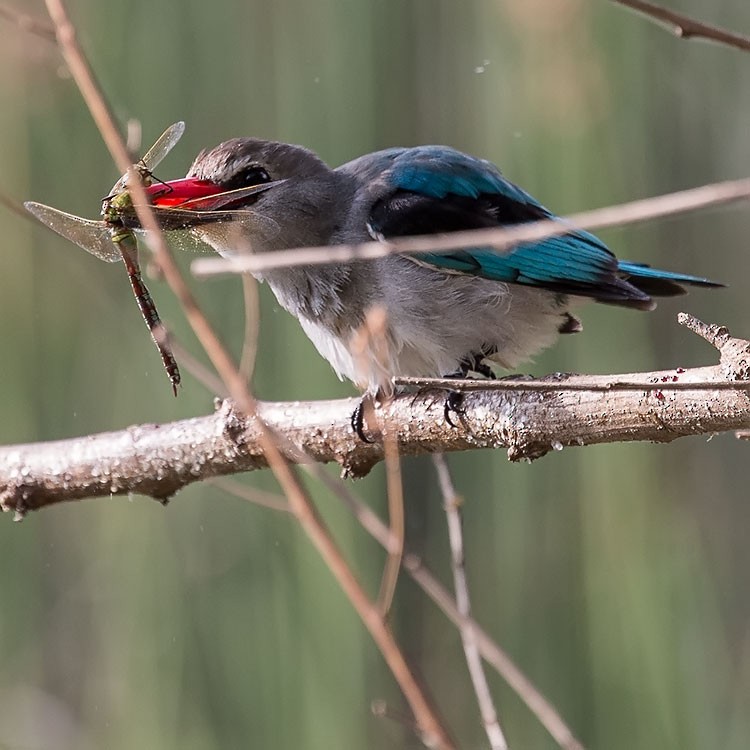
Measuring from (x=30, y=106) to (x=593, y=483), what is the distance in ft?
4.33

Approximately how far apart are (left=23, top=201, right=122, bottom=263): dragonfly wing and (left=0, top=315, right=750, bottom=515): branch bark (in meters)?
0.23

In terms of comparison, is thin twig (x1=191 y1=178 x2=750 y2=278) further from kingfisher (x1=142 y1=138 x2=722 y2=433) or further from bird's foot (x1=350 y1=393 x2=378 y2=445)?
kingfisher (x1=142 y1=138 x2=722 y2=433)

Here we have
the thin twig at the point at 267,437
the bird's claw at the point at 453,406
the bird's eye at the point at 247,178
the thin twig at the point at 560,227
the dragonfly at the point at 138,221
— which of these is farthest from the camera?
the bird's eye at the point at 247,178

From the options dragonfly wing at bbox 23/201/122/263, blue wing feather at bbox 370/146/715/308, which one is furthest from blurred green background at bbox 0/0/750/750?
→ dragonfly wing at bbox 23/201/122/263

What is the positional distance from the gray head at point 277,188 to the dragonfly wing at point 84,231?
0.55 ft

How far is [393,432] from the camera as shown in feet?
4.48

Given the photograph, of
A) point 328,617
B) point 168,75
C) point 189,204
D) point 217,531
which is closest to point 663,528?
point 328,617

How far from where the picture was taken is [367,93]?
7.17ft

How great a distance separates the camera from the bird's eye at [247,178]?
1.65 metres

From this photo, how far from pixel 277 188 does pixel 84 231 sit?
1.12 ft

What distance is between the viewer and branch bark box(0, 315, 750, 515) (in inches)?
40.4

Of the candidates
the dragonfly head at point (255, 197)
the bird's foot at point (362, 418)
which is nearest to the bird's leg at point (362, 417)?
the bird's foot at point (362, 418)

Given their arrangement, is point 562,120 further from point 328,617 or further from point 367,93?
point 328,617

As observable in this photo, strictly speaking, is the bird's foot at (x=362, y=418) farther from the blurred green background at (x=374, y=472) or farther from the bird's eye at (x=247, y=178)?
the blurred green background at (x=374, y=472)
